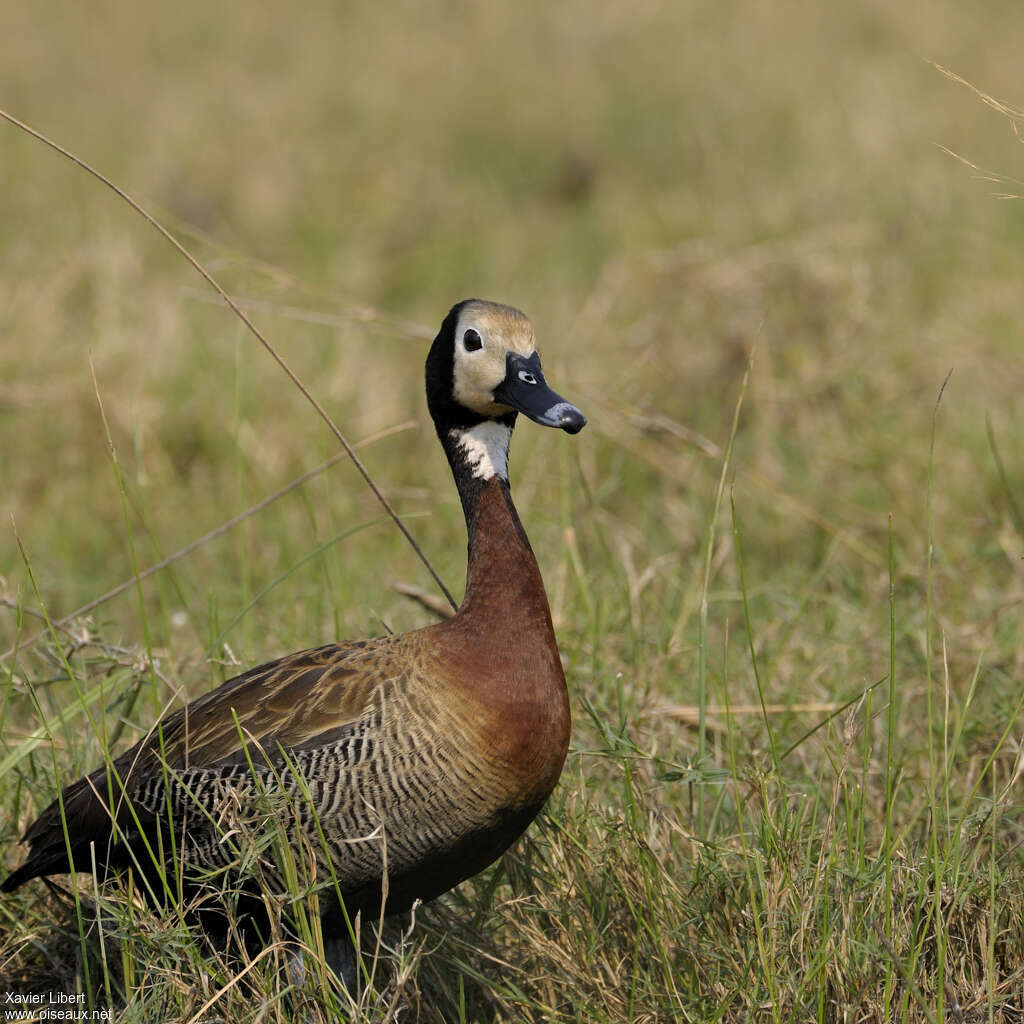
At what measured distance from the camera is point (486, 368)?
10.3ft

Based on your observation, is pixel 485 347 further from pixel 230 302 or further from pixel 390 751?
pixel 390 751

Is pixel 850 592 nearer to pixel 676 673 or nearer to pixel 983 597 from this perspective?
pixel 983 597

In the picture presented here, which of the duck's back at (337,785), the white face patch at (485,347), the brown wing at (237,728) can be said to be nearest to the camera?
the duck's back at (337,785)

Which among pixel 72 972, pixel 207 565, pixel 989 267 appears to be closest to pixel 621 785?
pixel 72 972

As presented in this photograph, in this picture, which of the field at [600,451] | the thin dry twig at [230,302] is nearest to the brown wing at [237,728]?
the field at [600,451]

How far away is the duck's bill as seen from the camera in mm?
2930

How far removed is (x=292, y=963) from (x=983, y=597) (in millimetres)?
2658

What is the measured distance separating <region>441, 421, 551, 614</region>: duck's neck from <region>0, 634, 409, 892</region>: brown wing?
0.21m

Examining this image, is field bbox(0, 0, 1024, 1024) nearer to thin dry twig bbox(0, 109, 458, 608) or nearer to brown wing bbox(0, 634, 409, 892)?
brown wing bbox(0, 634, 409, 892)

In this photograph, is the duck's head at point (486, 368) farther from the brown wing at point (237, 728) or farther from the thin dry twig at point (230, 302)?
the brown wing at point (237, 728)

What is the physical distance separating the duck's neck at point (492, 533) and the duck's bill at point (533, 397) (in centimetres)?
15

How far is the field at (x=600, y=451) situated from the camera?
288 centimetres

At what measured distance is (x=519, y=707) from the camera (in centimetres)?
290

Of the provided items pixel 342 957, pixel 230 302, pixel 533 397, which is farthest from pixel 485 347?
pixel 342 957
